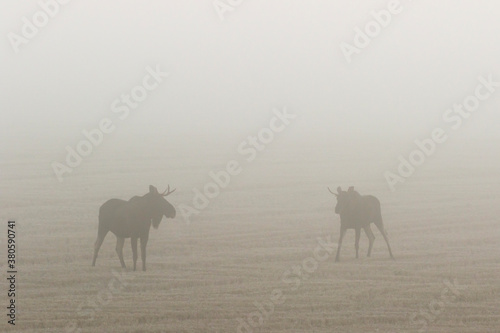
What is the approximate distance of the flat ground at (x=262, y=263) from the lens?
14750 mm

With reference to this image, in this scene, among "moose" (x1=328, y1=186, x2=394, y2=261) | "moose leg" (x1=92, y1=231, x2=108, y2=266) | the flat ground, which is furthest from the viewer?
"moose" (x1=328, y1=186, x2=394, y2=261)

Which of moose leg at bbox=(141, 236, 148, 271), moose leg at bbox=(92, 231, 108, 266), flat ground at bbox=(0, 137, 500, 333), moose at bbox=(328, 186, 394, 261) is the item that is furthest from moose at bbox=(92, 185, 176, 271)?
moose at bbox=(328, 186, 394, 261)

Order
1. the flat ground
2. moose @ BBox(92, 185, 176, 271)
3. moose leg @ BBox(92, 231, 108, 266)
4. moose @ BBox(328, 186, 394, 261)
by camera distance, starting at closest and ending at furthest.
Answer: the flat ground → moose @ BBox(92, 185, 176, 271) → moose leg @ BBox(92, 231, 108, 266) → moose @ BBox(328, 186, 394, 261)

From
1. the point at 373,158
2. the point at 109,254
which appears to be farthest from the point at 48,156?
the point at 109,254

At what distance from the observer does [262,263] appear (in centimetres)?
1969

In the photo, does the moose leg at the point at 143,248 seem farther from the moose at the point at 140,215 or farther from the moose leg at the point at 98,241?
the moose leg at the point at 98,241

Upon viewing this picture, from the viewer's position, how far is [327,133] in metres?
70.3

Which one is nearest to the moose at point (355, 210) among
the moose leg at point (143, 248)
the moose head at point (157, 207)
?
the moose head at point (157, 207)

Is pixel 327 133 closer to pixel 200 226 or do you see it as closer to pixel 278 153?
pixel 278 153

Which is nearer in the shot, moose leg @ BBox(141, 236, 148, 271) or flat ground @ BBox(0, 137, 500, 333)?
flat ground @ BBox(0, 137, 500, 333)

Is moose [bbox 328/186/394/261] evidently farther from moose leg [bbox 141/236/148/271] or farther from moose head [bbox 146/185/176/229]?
moose leg [bbox 141/236/148/271]

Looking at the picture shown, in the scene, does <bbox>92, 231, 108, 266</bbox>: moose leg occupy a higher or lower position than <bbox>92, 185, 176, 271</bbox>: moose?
lower

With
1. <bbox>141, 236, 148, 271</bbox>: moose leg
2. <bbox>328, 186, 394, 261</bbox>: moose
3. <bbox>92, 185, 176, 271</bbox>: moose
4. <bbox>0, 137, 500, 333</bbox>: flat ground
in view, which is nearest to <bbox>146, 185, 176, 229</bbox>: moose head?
<bbox>92, 185, 176, 271</bbox>: moose

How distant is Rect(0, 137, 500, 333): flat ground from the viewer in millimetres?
14750
